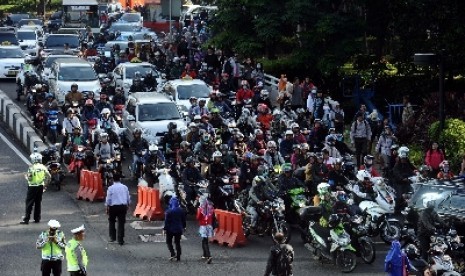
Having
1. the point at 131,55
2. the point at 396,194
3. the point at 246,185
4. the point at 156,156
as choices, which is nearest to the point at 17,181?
the point at 156,156

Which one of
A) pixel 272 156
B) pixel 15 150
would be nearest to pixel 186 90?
pixel 15 150

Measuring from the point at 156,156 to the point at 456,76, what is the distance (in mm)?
14107

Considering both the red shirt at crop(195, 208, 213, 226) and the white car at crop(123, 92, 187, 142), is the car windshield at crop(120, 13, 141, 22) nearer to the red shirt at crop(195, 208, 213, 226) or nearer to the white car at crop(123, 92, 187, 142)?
the white car at crop(123, 92, 187, 142)

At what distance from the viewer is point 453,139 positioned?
3288 centimetres

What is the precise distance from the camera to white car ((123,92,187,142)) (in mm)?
35688

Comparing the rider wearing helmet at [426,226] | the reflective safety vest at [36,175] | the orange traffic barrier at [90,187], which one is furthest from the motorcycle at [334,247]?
the orange traffic barrier at [90,187]

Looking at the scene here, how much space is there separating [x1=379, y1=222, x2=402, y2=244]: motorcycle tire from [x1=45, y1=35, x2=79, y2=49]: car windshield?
3134 centimetres

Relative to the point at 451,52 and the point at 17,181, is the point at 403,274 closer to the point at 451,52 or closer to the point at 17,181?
the point at 17,181

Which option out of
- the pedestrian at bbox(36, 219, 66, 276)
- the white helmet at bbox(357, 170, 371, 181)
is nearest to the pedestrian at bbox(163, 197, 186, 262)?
the pedestrian at bbox(36, 219, 66, 276)

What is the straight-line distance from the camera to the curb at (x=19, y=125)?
3647cm

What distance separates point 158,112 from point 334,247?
13.3m

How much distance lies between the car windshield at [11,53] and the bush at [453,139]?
74.7ft

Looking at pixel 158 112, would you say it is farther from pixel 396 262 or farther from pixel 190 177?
pixel 396 262

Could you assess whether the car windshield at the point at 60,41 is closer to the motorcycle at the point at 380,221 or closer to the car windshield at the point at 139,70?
the car windshield at the point at 139,70
